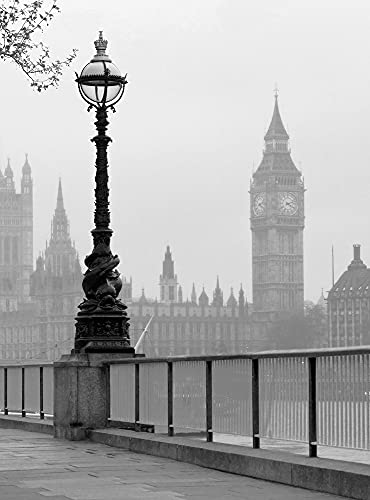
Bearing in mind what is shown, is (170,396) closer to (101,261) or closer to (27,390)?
(101,261)

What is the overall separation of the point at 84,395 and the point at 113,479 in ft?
14.8

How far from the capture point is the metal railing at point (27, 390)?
58.9 ft

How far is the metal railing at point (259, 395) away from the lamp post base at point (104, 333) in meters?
0.73

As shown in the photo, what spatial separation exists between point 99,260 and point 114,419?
1.99 meters

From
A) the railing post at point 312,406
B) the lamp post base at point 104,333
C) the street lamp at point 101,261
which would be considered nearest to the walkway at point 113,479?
the railing post at point 312,406

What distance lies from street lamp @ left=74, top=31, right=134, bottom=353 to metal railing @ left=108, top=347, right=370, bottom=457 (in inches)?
35.0

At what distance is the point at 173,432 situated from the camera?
43.0 feet

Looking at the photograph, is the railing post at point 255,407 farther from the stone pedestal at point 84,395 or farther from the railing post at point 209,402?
the stone pedestal at point 84,395

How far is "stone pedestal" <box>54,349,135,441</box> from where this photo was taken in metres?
15.1

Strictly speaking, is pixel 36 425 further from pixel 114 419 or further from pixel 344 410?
pixel 344 410

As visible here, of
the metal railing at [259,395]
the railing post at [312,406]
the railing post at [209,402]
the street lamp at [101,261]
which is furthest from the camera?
the street lamp at [101,261]

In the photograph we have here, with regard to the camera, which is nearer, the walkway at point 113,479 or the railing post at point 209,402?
the walkway at point 113,479

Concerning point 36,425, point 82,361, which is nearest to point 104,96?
point 82,361

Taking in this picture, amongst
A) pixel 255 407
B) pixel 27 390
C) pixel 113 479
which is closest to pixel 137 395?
pixel 255 407
